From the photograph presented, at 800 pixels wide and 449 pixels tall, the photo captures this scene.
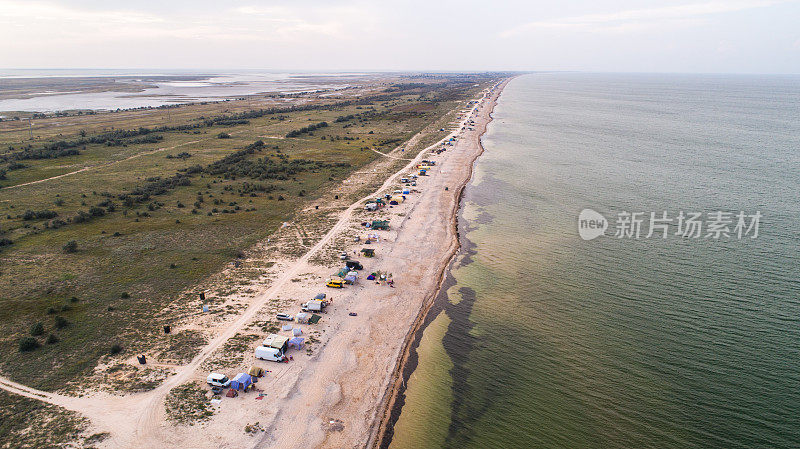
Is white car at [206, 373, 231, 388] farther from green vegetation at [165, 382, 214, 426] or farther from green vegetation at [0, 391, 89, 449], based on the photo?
green vegetation at [0, 391, 89, 449]

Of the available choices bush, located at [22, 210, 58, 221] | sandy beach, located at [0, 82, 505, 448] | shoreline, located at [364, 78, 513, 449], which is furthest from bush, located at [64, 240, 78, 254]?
shoreline, located at [364, 78, 513, 449]

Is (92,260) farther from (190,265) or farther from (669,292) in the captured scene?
(669,292)

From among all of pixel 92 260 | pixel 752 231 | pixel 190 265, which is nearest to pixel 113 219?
pixel 92 260

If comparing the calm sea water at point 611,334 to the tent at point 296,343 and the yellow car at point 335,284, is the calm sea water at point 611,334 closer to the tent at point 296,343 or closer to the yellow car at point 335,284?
the tent at point 296,343

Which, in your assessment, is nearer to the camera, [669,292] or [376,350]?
[376,350]

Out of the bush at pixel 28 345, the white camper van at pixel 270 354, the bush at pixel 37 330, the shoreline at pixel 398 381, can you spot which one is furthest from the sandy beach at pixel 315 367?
the bush at pixel 37 330

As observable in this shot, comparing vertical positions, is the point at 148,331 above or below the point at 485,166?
below
